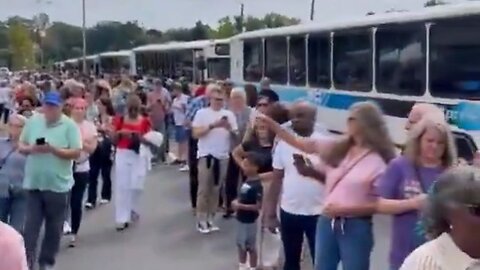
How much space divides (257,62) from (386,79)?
929 cm

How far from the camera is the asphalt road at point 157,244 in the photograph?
35.4ft

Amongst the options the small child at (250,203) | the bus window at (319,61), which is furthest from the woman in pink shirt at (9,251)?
the bus window at (319,61)

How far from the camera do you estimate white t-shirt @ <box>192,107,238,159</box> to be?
41.8ft

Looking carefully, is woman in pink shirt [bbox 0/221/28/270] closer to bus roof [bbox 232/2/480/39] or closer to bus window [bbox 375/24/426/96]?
bus roof [bbox 232/2/480/39]

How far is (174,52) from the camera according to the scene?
3797cm

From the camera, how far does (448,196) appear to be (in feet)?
11.8

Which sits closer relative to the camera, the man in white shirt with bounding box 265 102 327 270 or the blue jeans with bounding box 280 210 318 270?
the man in white shirt with bounding box 265 102 327 270

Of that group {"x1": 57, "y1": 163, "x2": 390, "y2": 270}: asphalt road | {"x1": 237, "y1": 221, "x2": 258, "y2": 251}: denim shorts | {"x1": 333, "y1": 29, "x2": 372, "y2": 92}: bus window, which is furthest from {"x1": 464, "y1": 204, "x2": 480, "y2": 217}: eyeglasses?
{"x1": 333, "y1": 29, "x2": 372, "y2": 92}: bus window

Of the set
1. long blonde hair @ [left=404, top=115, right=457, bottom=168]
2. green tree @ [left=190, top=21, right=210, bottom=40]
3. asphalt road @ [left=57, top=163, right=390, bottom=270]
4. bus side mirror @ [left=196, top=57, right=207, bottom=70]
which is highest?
green tree @ [left=190, top=21, right=210, bottom=40]

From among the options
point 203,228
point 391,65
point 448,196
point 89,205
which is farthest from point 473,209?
point 391,65

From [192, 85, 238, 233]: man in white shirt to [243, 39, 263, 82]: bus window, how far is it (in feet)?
44.0

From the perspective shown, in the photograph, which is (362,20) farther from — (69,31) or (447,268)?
(69,31)

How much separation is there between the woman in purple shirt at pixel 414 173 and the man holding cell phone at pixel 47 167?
12.8ft

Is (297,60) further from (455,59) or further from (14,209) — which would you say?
(14,209)
